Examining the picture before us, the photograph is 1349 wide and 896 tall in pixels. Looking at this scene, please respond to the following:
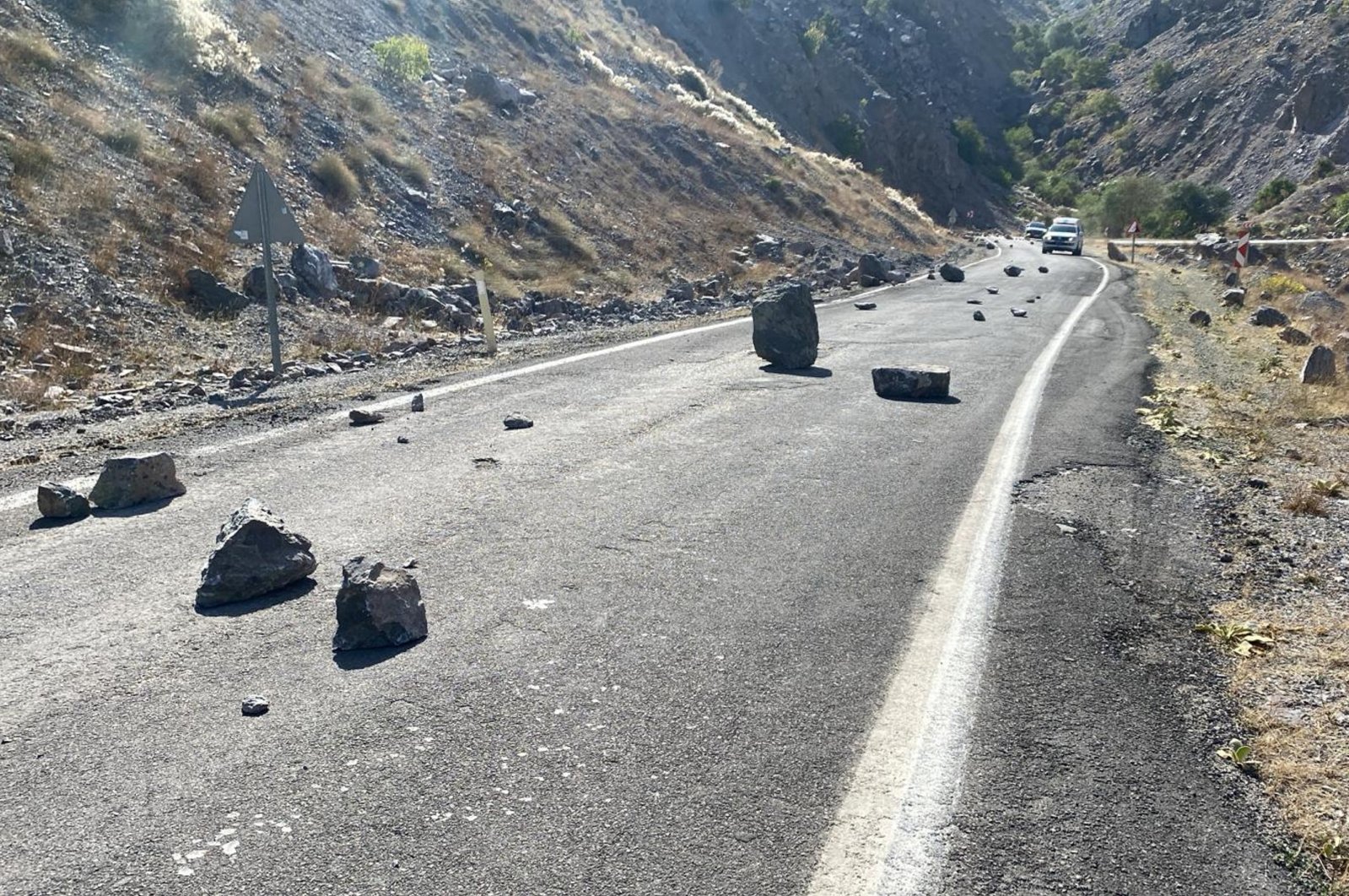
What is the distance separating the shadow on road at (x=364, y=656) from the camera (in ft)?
14.4

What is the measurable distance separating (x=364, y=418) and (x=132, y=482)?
2.72 meters

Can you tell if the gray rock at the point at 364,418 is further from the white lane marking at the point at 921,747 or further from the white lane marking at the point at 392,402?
the white lane marking at the point at 921,747

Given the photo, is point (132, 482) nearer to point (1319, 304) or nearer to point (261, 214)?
point (261, 214)

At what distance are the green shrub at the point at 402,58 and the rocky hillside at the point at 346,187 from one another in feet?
0.24

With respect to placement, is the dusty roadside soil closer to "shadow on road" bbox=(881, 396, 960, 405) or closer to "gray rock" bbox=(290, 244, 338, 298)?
"shadow on road" bbox=(881, 396, 960, 405)

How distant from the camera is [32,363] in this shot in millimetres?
11219

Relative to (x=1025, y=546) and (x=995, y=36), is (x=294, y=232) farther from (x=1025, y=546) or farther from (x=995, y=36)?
(x=995, y=36)

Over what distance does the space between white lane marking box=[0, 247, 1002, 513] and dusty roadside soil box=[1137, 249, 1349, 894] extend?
21.3ft

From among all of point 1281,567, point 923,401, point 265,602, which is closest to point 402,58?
point 923,401

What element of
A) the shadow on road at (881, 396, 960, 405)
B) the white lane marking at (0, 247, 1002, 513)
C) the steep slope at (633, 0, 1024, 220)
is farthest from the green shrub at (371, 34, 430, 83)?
the steep slope at (633, 0, 1024, 220)

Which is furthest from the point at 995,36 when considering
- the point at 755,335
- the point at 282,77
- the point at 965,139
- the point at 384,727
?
the point at 384,727

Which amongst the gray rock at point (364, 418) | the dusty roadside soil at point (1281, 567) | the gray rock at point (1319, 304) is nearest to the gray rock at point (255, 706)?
the dusty roadside soil at point (1281, 567)

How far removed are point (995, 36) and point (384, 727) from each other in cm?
12129

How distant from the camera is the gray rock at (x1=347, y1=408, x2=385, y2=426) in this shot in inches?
357
